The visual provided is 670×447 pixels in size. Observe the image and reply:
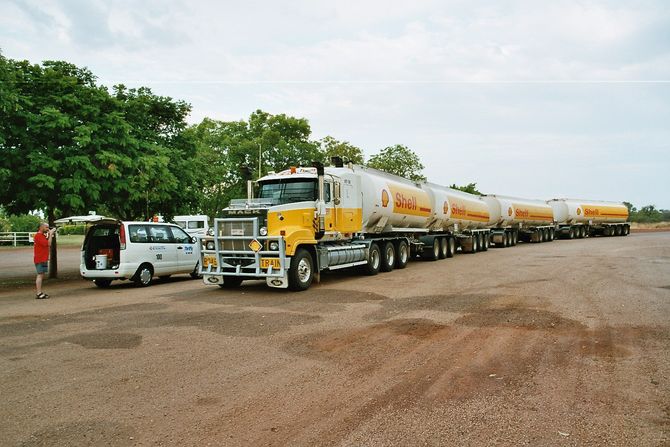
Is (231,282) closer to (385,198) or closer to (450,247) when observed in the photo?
(385,198)

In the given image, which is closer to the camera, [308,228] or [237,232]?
[237,232]

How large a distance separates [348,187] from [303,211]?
2.73 m

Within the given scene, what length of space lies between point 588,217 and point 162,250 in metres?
43.3

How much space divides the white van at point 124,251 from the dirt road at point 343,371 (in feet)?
9.80

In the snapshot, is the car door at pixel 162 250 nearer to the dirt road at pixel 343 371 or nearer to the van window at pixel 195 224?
the dirt road at pixel 343 371

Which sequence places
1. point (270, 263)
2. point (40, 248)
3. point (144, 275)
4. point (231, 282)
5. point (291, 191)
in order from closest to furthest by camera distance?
1. point (270, 263)
2. point (40, 248)
3. point (291, 191)
4. point (231, 282)
5. point (144, 275)

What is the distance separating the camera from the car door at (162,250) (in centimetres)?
1584

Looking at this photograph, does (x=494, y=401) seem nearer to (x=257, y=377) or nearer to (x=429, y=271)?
(x=257, y=377)

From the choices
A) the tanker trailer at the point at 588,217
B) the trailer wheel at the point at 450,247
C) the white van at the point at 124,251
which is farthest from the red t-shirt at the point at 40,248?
the tanker trailer at the point at 588,217

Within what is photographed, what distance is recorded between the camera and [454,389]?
5.45m

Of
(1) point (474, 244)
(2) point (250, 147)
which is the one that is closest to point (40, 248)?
(1) point (474, 244)

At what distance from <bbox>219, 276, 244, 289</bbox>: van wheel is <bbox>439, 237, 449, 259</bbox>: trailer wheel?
504 inches

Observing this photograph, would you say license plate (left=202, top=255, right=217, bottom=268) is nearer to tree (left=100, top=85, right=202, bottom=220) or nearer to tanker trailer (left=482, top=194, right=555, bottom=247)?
tree (left=100, top=85, right=202, bottom=220)

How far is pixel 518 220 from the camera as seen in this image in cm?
3766
